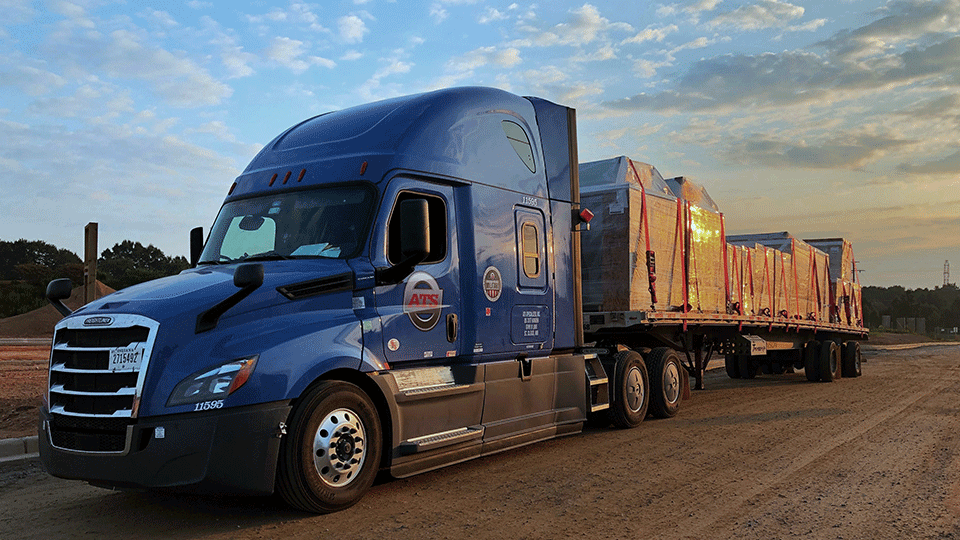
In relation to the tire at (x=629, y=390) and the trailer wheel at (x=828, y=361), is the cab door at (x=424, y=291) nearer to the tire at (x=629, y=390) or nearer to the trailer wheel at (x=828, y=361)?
the tire at (x=629, y=390)

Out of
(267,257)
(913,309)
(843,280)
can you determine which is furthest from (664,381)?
(913,309)

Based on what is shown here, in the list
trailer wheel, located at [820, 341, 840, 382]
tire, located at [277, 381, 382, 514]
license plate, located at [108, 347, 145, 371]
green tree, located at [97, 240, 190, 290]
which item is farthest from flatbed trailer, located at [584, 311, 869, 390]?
green tree, located at [97, 240, 190, 290]

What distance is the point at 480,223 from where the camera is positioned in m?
7.44

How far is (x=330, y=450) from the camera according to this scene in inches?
223

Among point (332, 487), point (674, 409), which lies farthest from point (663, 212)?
point (332, 487)

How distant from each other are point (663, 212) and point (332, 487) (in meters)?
7.28

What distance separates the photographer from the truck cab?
512cm

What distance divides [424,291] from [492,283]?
3.41ft

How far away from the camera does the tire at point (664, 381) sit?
10758 millimetres

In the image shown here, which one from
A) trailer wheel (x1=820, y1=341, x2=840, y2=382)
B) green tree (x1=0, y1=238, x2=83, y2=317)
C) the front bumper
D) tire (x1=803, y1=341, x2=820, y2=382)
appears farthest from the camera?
green tree (x1=0, y1=238, x2=83, y2=317)

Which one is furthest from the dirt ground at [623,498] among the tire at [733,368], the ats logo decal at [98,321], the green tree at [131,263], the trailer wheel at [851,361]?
the green tree at [131,263]

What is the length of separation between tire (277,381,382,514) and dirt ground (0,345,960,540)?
172 mm

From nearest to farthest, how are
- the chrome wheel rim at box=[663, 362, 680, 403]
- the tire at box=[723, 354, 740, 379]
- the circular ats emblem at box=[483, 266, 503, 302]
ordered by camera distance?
1. the circular ats emblem at box=[483, 266, 503, 302]
2. the chrome wheel rim at box=[663, 362, 680, 403]
3. the tire at box=[723, 354, 740, 379]

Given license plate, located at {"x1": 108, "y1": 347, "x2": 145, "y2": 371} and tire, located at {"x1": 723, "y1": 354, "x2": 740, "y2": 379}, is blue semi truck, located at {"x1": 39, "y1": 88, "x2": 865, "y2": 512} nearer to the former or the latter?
license plate, located at {"x1": 108, "y1": 347, "x2": 145, "y2": 371}
